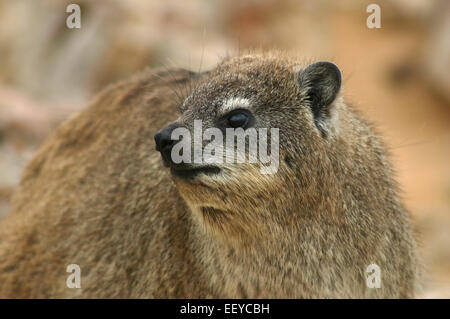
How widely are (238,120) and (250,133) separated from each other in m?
0.11

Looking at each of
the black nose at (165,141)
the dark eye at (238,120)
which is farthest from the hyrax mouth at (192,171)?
the dark eye at (238,120)

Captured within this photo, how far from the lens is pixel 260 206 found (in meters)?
4.48

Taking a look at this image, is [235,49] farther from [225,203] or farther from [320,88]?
[225,203]

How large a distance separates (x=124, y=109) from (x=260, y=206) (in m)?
2.08

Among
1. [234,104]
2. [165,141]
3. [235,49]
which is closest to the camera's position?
[165,141]

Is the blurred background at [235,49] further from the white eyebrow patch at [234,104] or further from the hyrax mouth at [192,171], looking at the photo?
the hyrax mouth at [192,171]

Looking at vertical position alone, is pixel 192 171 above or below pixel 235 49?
below

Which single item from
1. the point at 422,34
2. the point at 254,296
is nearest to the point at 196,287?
the point at 254,296

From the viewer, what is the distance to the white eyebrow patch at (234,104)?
4.51 meters

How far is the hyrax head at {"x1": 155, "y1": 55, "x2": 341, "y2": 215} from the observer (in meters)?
4.31

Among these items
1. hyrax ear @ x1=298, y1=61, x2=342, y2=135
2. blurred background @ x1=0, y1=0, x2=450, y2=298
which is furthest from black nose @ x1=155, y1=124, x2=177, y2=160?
blurred background @ x1=0, y1=0, x2=450, y2=298

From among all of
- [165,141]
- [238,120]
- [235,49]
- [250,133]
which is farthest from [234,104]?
[235,49]

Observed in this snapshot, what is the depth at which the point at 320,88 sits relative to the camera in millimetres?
4730
